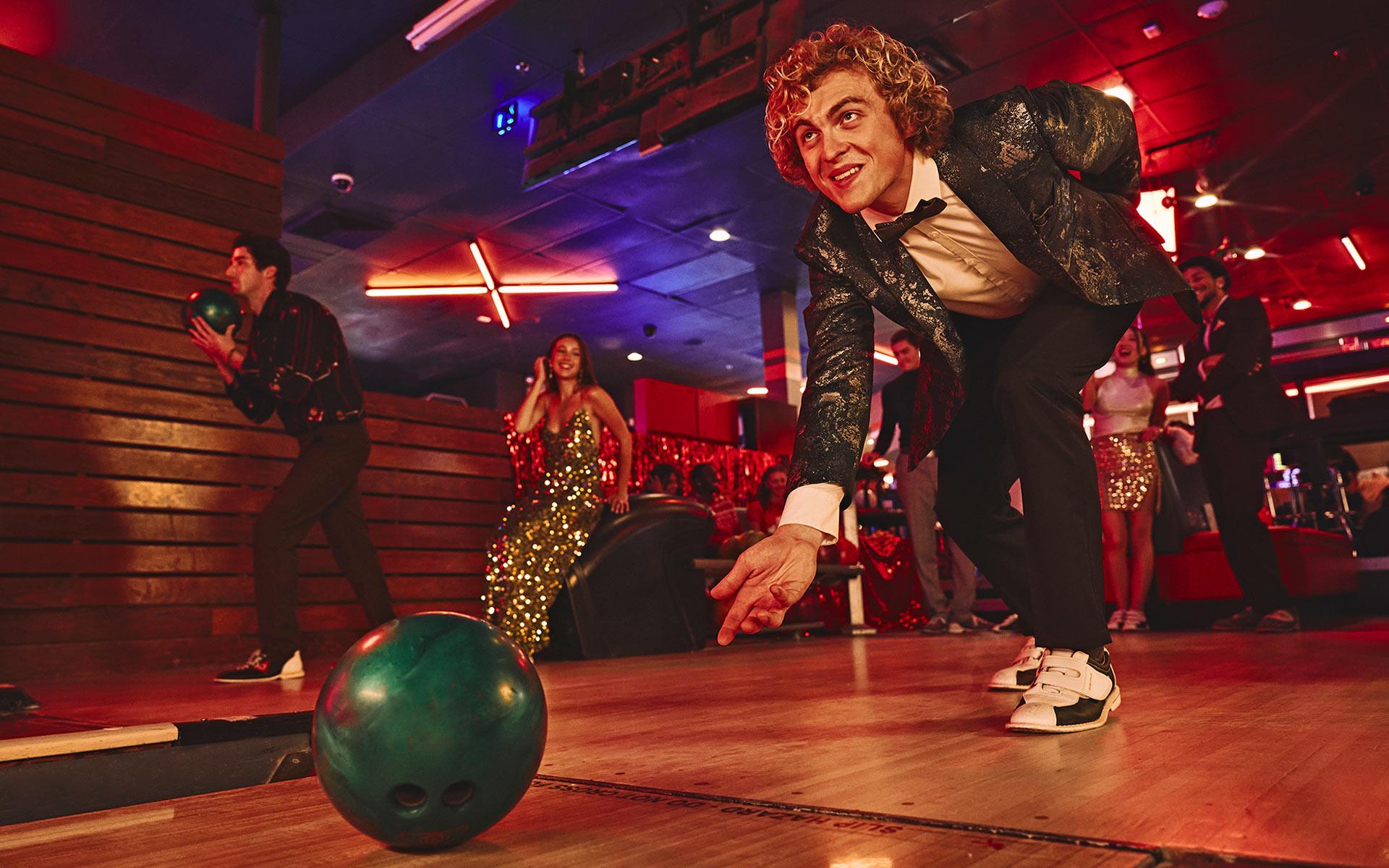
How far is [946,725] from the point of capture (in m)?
1.66

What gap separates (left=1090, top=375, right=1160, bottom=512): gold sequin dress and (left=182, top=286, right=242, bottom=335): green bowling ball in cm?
459

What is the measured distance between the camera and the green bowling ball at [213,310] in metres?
3.99

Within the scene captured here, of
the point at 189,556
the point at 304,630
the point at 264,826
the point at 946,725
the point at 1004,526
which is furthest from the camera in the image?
the point at 304,630

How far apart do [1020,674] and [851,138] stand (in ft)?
4.47

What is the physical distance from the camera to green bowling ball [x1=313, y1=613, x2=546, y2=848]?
2.93 ft

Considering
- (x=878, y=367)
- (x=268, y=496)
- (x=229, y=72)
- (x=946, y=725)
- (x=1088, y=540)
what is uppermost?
(x=229, y=72)

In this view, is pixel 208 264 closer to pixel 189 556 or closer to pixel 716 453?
pixel 189 556

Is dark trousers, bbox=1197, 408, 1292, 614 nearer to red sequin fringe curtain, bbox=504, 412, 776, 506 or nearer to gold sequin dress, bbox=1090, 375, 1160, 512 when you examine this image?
gold sequin dress, bbox=1090, 375, 1160, 512

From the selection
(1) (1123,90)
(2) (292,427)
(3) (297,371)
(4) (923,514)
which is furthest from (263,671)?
(1) (1123,90)

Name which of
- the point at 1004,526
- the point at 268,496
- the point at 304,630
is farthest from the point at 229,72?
the point at 1004,526

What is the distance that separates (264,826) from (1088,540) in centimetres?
140

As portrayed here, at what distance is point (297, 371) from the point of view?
3.83 meters

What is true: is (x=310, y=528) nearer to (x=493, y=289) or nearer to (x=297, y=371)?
(x=297, y=371)

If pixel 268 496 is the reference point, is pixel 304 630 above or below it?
below
